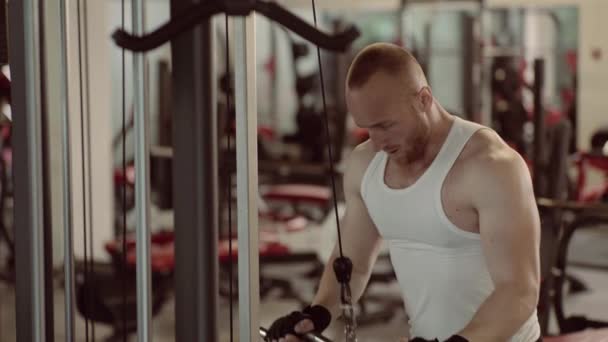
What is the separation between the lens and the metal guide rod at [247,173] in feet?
3.71

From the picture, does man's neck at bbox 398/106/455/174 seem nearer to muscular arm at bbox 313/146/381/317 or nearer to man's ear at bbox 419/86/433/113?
man's ear at bbox 419/86/433/113

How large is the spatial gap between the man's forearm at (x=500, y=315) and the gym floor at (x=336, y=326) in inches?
92.4

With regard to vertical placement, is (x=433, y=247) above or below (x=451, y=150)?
below

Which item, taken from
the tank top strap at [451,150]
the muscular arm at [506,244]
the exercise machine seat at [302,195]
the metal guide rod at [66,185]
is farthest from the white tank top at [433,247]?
the exercise machine seat at [302,195]

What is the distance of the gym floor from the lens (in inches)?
191

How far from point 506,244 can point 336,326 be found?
3003 millimetres

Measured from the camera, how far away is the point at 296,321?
1.78m

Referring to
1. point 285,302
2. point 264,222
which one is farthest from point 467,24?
point 285,302

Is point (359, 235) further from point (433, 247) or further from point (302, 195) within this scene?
point (302, 195)

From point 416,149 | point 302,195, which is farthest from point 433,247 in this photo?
point 302,195

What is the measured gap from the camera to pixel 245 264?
116 cm

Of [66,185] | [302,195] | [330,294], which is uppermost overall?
[66,185]

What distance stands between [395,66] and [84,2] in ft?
2.43

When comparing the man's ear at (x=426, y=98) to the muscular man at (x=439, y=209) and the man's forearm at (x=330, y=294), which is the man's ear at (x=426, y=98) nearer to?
the muscular man at (x=439, y=209)
